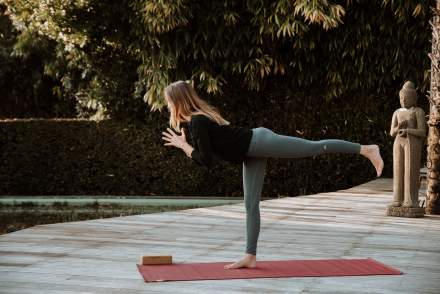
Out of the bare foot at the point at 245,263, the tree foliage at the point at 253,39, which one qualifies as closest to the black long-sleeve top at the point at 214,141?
the bare foot at the point at 245,263

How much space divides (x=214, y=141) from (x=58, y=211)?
8508mm

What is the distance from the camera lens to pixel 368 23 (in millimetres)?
14820

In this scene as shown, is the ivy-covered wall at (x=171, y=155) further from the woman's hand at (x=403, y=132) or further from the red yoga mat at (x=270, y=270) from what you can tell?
the red yoga mat at (x=270, y=270)

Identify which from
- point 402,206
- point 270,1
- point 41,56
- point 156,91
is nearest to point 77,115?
point 41,56

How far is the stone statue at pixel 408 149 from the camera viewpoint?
31.7 feet

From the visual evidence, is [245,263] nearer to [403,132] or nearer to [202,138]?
[202,138]

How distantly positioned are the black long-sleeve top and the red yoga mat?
0.83m

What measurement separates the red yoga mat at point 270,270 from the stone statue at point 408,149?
11.1 ft

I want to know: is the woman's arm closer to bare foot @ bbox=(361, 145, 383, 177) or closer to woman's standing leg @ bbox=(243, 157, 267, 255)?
woman's standing leg @ bbox=(243, 157, 267, 255)

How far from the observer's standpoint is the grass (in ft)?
40.4

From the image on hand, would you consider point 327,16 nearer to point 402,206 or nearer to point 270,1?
point 270,1

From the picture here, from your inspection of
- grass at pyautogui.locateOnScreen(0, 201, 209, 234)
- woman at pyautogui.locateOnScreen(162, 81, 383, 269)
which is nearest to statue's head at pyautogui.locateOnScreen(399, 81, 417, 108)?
woman at pyautogui.locateOnScreen(162, 81, 383, 269)

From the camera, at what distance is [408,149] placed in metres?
9.73

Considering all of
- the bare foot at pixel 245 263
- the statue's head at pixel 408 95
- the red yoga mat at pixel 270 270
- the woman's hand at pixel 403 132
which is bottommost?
the red yoga mat at pixel 270 270
